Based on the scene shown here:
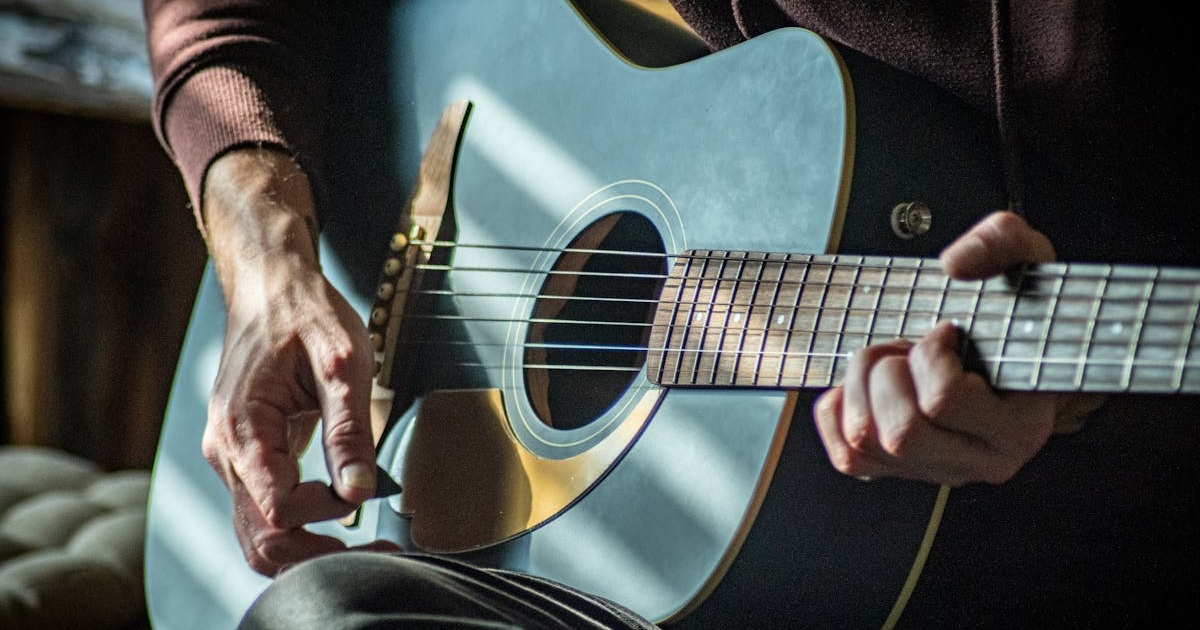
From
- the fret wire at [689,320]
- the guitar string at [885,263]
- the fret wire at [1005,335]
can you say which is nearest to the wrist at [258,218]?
the guitar string at [885,263]

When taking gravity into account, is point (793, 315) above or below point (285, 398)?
above

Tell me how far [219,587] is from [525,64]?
22.6 inches

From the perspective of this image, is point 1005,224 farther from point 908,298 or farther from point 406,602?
point 406,602

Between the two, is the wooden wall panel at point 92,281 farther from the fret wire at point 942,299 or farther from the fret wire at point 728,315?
the fret wire at point 942,299

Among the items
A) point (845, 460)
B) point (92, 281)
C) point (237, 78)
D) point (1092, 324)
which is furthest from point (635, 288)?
point (92, 281)

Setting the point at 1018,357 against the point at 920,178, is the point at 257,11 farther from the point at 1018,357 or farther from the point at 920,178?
the point at 1018,357

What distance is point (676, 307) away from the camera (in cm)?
66

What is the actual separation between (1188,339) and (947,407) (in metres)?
0.11

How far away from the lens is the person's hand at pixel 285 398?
76 centimetres

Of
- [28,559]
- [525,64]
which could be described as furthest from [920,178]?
[28,559]

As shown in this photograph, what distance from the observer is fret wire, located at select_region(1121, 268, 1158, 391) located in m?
0.45

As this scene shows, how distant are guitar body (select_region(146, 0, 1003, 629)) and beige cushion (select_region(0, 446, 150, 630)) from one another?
260 millimetres

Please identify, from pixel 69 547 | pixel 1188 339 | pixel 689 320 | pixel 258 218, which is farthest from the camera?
pixel 69 547

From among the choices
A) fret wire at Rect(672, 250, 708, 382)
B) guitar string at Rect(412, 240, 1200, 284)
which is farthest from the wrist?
fret wire at Rect(672, 250, 708, 382)
